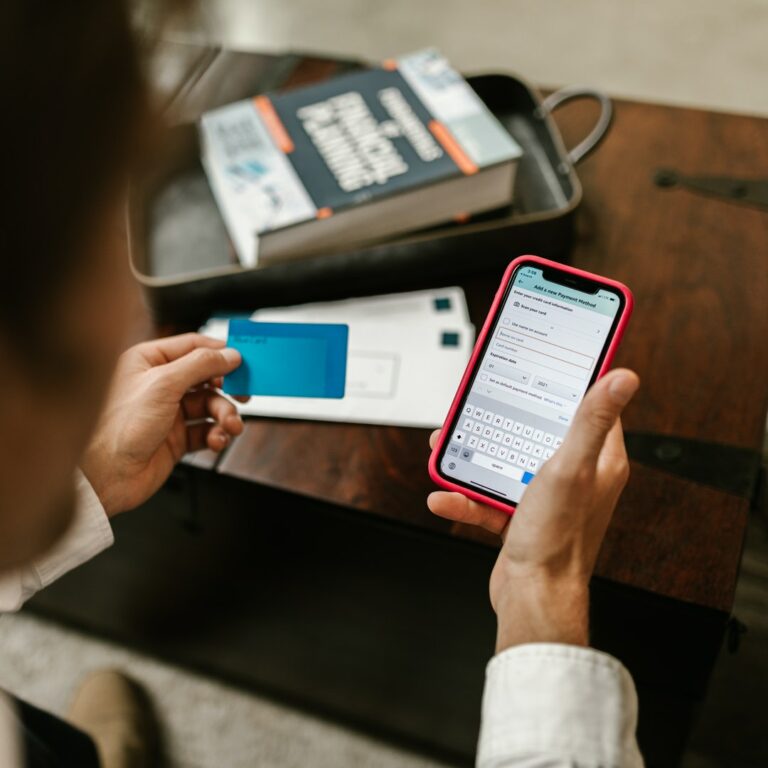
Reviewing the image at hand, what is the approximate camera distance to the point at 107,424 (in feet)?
2.67

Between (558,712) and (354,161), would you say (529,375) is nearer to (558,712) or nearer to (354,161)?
(558,712)

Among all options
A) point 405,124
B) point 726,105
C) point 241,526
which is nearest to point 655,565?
point 241,526

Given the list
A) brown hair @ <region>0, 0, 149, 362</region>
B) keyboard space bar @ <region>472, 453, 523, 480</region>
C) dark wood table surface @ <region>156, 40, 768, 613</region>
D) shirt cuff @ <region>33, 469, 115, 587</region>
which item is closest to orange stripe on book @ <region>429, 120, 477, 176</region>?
dark wood table surface @ <region>156, 40, 768, 613</region>

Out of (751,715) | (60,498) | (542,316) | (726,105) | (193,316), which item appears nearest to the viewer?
(60,498)

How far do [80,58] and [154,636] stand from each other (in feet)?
3.78

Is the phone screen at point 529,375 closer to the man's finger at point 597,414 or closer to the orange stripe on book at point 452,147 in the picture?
the man's finger at point 597,414

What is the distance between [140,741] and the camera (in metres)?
1.22

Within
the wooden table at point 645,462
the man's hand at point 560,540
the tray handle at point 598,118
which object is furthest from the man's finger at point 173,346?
the tray handle at point 598,118

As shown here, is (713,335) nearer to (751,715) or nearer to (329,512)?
(329,512)

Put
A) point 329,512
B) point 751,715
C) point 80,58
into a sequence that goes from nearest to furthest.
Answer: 1. point 80,58
2. point 329,512
3. point 751,715

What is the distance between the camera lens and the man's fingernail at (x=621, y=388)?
1.83ft

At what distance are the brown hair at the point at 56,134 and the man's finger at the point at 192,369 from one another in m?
0.42

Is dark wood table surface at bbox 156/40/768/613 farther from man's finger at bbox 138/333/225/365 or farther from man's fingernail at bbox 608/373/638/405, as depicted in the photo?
man's fingernail at bbox 608/373/638/405

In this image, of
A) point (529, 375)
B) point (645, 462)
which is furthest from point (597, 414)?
point (645, 462)
